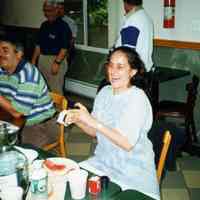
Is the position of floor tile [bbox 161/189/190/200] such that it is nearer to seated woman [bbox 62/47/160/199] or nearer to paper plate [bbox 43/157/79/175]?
seated woman [bbox 62/47/160/199]

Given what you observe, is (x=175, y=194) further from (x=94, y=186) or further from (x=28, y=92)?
(x=94, y=186)

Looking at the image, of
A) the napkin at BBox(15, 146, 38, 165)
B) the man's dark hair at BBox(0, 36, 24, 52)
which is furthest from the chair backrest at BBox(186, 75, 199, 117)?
the napkin at BBox(15, 146, 38, 165)

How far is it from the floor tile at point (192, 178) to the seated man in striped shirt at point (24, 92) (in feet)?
4.21

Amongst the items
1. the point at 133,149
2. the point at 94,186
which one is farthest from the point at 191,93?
the point at 94,186

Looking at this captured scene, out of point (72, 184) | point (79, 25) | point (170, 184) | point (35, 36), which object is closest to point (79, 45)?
point (79, 25)

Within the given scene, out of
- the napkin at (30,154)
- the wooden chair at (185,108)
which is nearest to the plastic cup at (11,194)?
the napkin at (30,154)

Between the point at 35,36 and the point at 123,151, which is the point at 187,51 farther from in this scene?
the point at 35,36

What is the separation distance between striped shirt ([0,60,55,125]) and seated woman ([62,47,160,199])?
18.8 inches

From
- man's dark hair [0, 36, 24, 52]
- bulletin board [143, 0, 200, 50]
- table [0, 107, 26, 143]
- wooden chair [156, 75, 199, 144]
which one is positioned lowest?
wooden chair [156, 75, 199, 144]

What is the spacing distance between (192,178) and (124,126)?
5.20 feet

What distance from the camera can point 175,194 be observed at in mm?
2844

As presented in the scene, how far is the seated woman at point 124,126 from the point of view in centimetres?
177

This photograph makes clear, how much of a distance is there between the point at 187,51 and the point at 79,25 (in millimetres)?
2060

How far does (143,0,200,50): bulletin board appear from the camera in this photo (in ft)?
12.2
